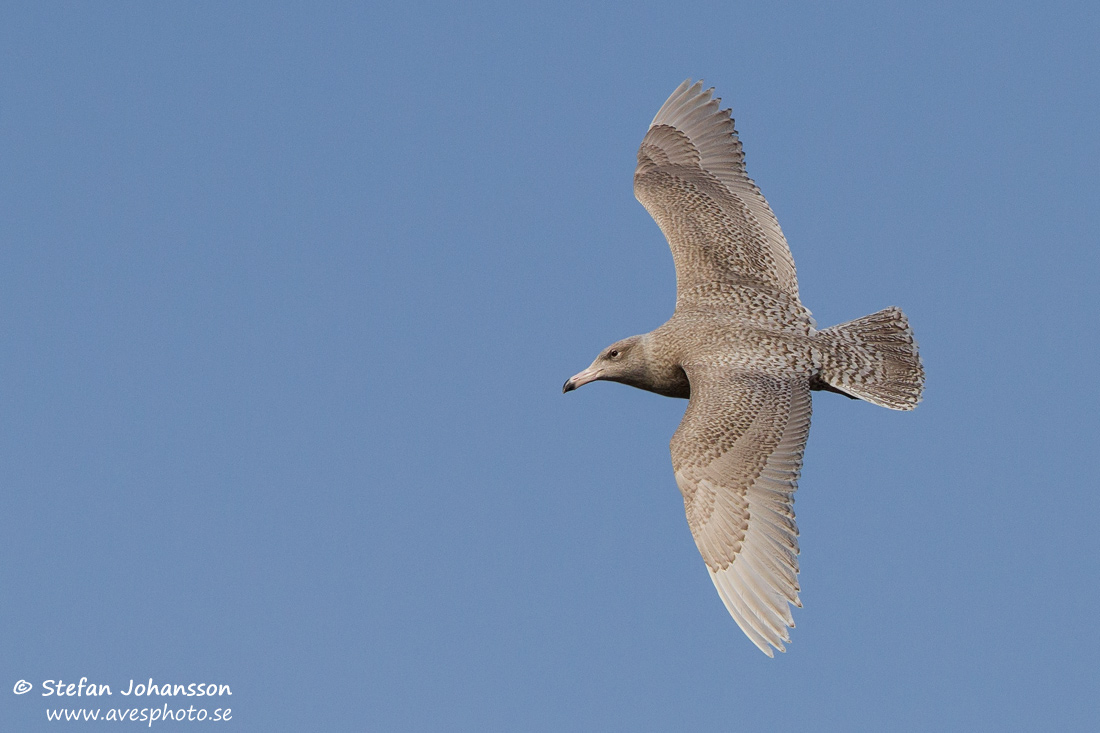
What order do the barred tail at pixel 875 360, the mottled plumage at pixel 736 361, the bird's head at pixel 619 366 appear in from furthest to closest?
the bird's head at pixel 619 366 → the barred tail at pixel 875 360 → the mottled plumage at pixel 736 361

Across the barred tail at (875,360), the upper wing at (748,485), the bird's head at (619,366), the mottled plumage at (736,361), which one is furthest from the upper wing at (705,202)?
the upper wing at (748,485)

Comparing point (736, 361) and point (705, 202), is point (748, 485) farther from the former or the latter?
point (705, 202)

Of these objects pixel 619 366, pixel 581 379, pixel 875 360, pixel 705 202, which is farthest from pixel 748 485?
pixel 705 202

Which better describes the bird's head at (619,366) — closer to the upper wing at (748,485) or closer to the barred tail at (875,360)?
the upper wing at (748,485)

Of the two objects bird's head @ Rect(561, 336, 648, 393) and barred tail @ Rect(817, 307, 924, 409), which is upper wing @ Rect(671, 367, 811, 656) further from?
bird's head @ Rect(561, 336, 648, 393)

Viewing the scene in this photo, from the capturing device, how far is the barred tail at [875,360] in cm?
1234

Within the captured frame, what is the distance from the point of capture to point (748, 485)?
11328mm

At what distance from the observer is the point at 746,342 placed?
41.2 ft

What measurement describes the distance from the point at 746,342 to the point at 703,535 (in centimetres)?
216

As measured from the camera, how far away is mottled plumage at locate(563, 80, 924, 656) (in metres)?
11.1

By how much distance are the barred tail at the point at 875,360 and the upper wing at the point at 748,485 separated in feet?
1.71

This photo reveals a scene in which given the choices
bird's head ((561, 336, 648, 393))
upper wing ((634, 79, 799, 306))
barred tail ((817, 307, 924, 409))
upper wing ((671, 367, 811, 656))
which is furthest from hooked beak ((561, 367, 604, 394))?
barred tail ((817, 307, 924, 409))

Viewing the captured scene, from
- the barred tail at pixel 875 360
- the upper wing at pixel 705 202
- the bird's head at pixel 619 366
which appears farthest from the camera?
the upper wing at pixel 705 202

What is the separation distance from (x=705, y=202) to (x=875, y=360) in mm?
2960
